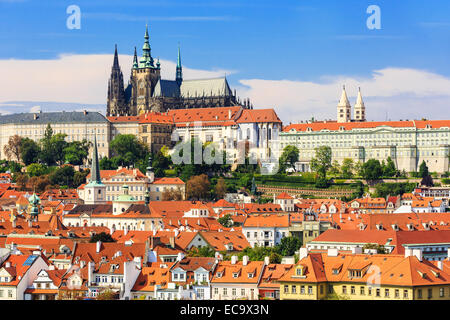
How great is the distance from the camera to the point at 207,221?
203 feet

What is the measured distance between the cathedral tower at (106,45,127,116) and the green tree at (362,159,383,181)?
124ft

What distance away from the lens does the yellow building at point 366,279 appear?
2295cm

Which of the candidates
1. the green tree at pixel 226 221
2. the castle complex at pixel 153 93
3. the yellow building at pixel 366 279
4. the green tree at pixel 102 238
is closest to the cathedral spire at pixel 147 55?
the castle complex at pixel 153 93

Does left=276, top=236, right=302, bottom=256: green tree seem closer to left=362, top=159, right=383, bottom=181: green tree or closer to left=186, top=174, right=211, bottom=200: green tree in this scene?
left=186, top=174, right=211, bottom=200: green tree

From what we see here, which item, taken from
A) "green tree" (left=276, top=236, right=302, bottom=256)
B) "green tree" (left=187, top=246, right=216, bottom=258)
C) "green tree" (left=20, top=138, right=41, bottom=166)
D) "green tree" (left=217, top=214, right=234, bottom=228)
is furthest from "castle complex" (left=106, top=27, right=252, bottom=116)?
"green tree" (left=187, top=246, right=216, bottom=258)

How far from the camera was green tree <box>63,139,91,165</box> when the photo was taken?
10606 centimetres

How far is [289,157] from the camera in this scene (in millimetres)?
101688

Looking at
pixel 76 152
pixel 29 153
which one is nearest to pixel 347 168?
pixel 76 152

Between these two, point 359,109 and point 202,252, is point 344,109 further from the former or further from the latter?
point 202,252

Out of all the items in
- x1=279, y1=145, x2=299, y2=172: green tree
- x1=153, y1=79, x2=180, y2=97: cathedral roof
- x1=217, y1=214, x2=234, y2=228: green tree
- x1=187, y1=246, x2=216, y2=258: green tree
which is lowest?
x1=217, y1=214, x2=234, y2=228: green tree

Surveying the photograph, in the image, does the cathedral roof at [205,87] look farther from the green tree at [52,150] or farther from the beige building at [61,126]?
the green tree at [52,150]

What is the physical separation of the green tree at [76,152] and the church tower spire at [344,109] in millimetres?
29982
